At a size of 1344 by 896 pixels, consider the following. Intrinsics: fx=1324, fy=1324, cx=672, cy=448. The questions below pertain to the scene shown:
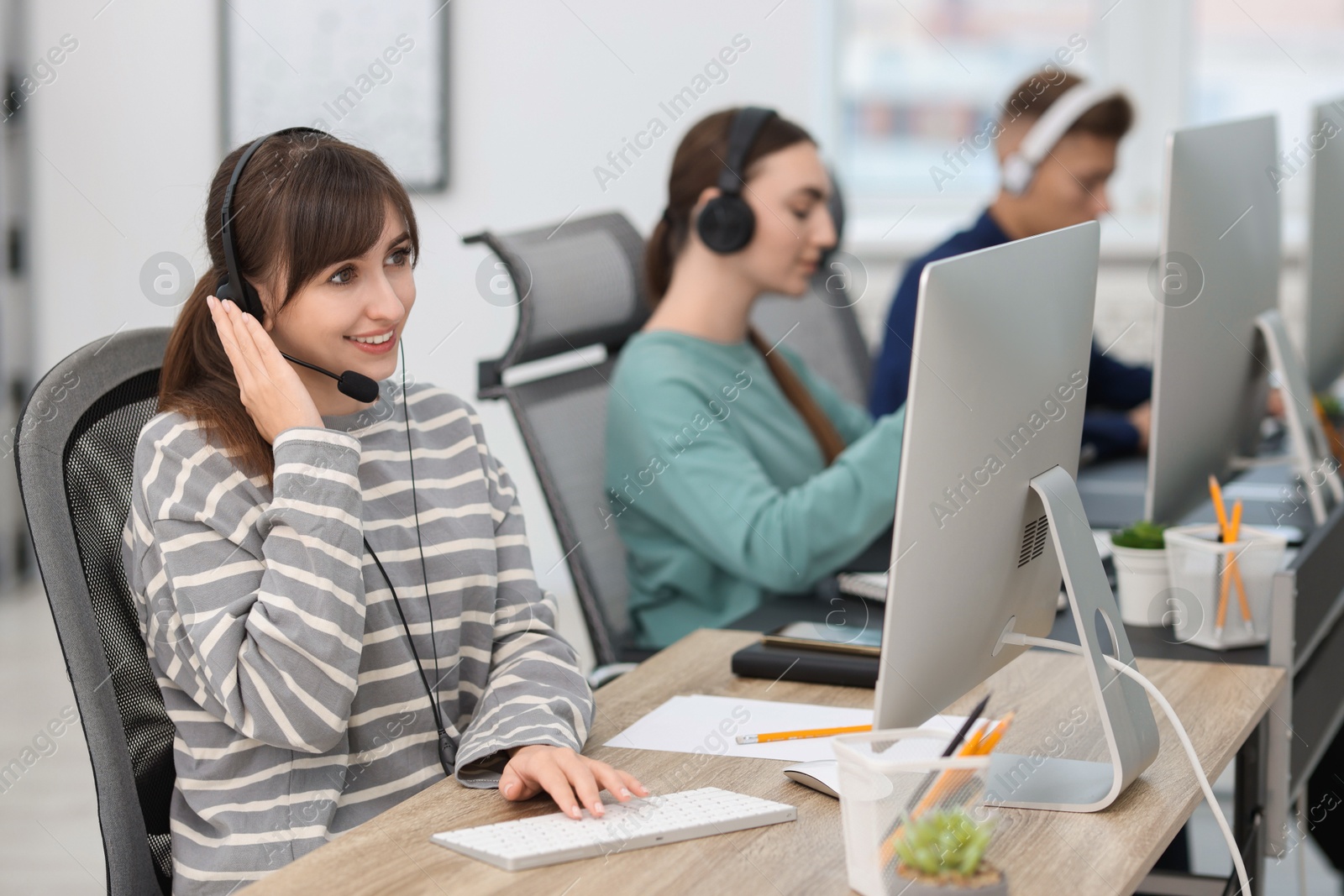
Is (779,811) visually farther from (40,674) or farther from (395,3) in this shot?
(395,3)

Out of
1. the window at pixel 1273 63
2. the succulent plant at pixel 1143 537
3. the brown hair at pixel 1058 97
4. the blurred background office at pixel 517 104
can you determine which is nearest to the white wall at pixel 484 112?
the blurred background office at pixel 517 104

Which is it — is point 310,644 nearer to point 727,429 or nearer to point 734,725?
point 734,725

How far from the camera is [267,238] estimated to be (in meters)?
1.09

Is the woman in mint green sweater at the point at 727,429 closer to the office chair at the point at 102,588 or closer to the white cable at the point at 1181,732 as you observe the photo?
the white cable at the point at 1181,732

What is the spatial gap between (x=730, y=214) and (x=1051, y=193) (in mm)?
850

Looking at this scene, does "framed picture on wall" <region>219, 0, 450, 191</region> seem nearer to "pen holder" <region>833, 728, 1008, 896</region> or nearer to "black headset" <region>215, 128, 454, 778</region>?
"black headset" <region>215, 128, 454, 778</region>

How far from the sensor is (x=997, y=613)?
98 cm

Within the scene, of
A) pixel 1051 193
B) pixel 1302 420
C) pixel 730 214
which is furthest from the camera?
pixel 1051 193

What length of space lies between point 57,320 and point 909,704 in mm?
3764

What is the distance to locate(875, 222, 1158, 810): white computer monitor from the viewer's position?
0.84m

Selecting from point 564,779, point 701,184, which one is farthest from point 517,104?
point 564,779

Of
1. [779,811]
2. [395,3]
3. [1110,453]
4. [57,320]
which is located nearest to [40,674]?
[57,320]

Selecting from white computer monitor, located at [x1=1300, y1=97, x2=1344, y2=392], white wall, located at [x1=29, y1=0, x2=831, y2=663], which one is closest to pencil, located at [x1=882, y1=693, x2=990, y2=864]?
white computer monitor, located at [x1=1300, y1=97, x2=1344, y2=392]

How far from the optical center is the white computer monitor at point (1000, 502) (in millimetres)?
840
